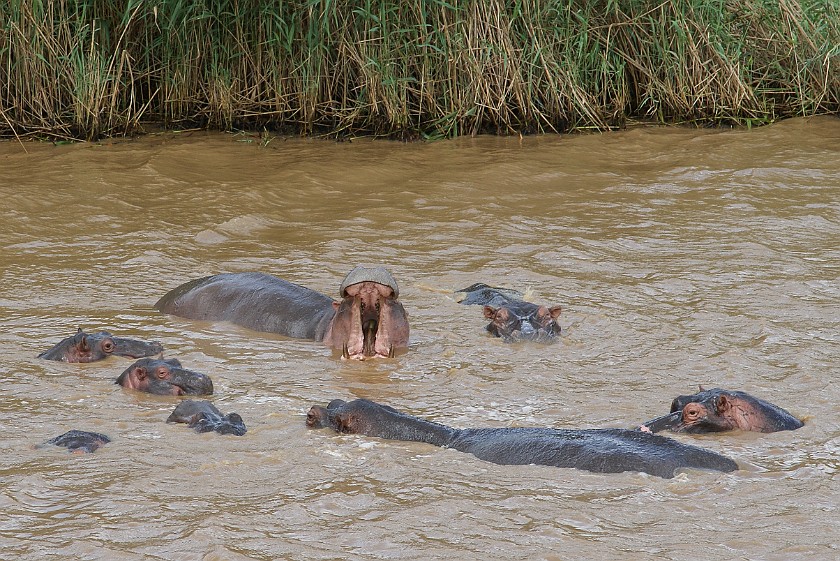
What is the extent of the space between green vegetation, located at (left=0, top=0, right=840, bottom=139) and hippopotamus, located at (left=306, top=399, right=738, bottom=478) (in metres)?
5.48

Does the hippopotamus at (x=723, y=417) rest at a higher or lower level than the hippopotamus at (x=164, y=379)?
higher

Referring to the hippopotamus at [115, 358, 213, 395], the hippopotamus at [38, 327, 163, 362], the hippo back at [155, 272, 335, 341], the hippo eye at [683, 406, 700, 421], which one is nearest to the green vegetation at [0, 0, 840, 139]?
the hippo back at [155, 272, 335, 341]

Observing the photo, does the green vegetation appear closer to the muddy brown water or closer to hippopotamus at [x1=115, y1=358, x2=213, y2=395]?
the muddy brown water

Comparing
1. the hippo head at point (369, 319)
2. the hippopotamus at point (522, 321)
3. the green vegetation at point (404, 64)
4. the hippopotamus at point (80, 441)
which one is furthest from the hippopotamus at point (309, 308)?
the green vegetation at point (404, 64)

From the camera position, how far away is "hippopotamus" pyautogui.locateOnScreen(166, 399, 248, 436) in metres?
4.30

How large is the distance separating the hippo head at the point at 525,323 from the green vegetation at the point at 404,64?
13.5 ft

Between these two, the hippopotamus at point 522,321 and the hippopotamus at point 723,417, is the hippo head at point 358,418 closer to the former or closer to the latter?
the hippopotamus at point 723,417

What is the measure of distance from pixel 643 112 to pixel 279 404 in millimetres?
6836

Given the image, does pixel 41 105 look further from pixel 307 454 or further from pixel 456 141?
pixel 307 454

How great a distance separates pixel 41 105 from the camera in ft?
31.3

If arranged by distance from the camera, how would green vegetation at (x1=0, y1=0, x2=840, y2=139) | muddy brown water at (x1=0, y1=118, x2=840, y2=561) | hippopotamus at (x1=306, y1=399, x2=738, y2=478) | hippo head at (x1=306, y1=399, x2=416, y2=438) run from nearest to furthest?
muddy brown water at (x1=0, y1=118, x2=840, y2=561) → hippopotamus at (x1=306, y1=399, x2=738, y2=478) → hippo head at (x1=306, y1=399, x2=416, y2=438) → green vegetation at (x1=0, y1=0, x2=840, y2=139)

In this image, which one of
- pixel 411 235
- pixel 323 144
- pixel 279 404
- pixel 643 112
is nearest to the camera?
pixel 279 404

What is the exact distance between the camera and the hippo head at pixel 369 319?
5.41 m

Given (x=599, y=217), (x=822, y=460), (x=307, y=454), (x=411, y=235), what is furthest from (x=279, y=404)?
(x=599, y=217)
